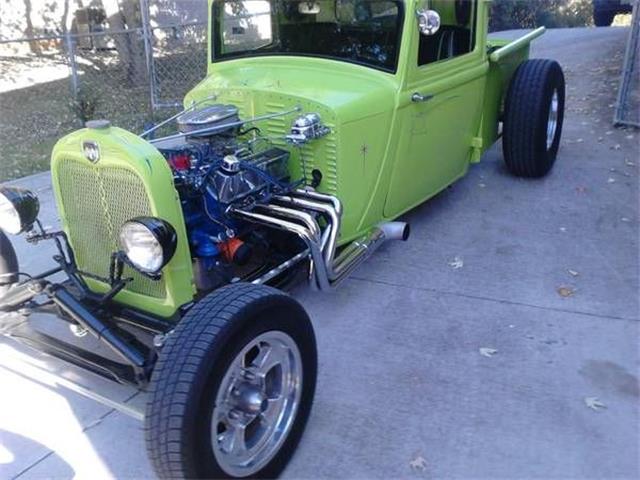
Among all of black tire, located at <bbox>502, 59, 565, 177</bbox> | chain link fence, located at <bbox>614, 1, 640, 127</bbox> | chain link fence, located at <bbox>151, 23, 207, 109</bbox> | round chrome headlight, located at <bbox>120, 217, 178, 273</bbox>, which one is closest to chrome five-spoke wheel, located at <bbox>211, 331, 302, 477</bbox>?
round chrome headlight, located at <bbox>120, 217, 178, 273</bbox>

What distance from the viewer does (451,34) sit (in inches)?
176

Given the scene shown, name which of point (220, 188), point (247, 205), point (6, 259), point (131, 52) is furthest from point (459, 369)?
point (131, 52)

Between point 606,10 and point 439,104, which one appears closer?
point 439,104

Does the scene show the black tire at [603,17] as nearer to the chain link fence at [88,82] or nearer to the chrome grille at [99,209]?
the chain link fence at [88,82]

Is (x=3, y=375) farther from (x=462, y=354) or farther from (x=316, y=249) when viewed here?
(x=462, y=354)

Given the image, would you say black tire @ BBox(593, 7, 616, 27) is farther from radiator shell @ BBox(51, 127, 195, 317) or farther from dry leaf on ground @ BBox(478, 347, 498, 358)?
radiator shell @ BBox(51, 127, 195, 317)

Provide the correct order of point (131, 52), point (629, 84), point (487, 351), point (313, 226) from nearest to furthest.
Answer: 1. point (313, 226)
2. point (487, 351)
3. point (629, 84)
4. point (131, 52)

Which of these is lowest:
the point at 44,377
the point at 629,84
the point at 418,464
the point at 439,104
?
the point at 418,464

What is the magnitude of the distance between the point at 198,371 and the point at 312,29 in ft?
8.64

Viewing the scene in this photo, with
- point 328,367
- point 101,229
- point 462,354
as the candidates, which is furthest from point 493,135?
point 101,229

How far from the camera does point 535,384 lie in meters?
3.12

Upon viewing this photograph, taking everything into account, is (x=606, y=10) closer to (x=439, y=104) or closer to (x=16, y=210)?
(x=439, y=104)

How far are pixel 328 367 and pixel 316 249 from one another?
2.03ft

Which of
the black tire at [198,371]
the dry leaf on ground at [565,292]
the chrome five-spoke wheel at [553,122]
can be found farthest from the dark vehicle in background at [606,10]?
the black tire at [198,371]
